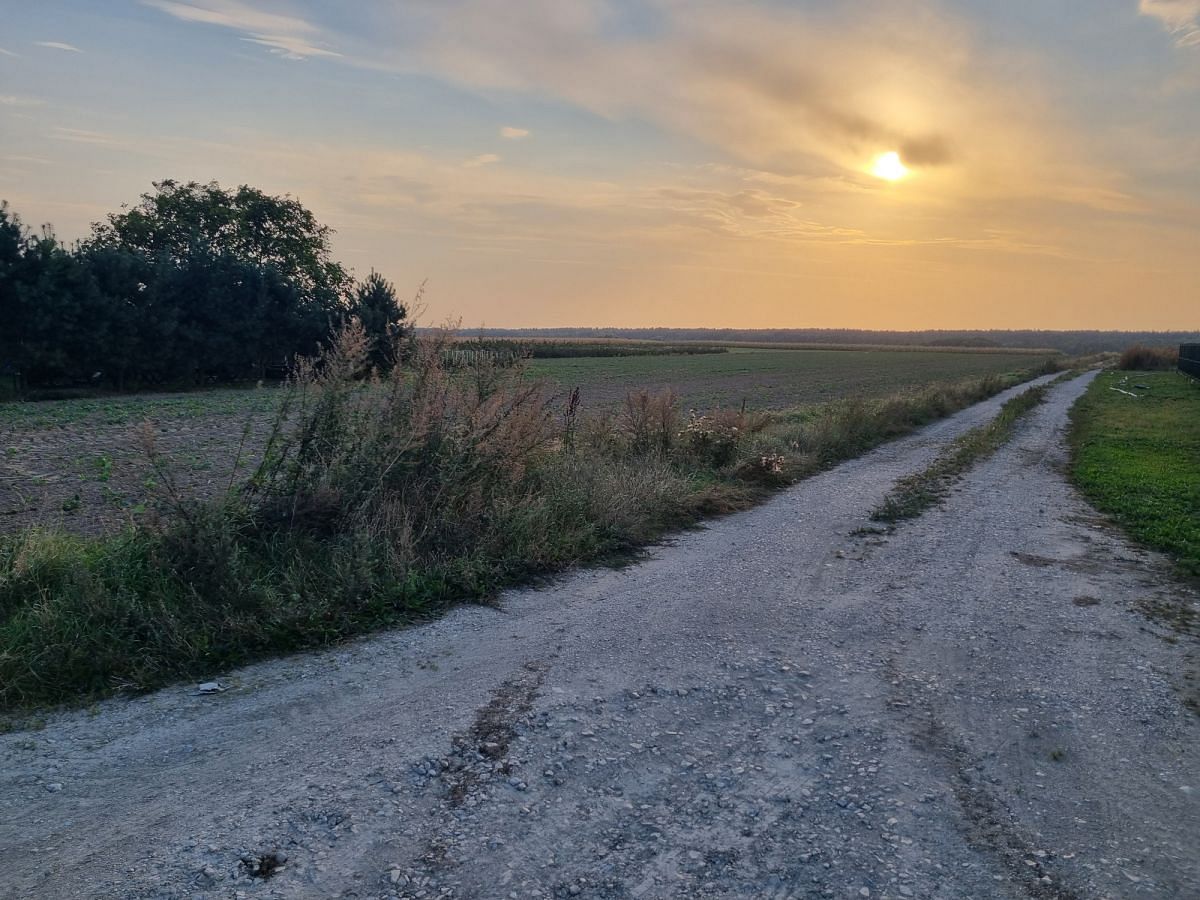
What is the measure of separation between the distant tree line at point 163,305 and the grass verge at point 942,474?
14479 millimetres

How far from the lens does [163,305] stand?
104ft

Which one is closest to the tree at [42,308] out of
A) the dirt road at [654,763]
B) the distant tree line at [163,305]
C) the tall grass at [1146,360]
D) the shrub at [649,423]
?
the distant tree line at [163,305]

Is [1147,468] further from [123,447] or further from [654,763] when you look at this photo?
[123,447]

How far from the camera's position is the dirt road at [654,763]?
315 centimetres

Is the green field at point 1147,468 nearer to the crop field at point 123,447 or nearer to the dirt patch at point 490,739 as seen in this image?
the dirt patch at point 490,739

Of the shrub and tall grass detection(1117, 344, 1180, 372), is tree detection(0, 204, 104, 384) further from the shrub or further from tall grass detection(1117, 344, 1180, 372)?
tall grass detection(1117, 344, 1180, 372)

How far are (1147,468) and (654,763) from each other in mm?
13752

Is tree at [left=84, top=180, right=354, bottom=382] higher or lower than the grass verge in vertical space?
A: higher

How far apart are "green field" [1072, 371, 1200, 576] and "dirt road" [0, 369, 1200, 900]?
372cm

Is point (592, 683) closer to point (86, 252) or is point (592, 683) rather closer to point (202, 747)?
point (202, 747)

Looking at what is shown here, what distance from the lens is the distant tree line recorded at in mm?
27125

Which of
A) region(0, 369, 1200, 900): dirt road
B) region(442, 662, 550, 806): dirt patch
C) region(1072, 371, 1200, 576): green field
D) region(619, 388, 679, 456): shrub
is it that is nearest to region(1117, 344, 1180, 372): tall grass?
region(1072, 371, 1200, 576): green field

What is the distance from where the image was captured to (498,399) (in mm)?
7926

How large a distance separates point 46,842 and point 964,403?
30.6 m
